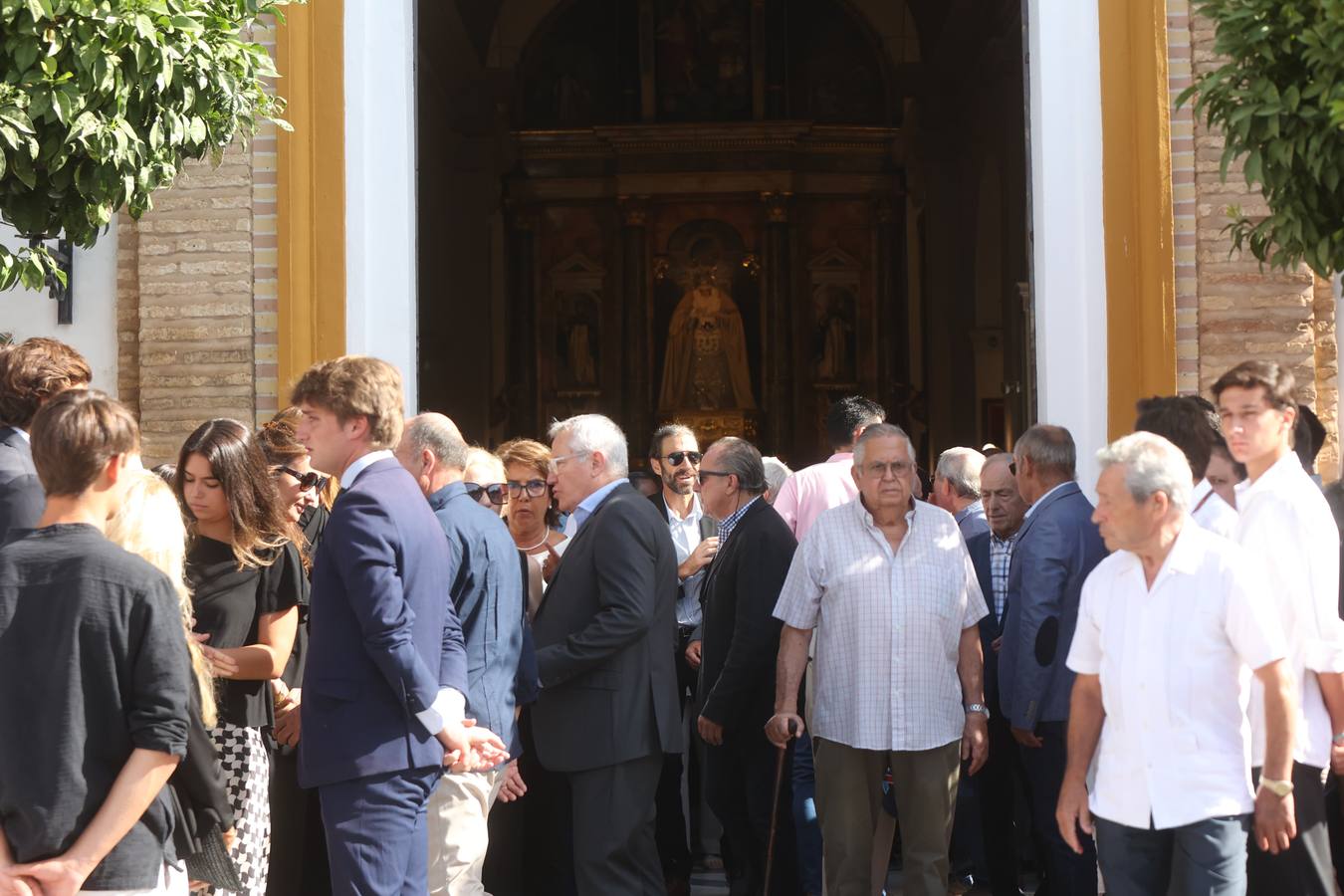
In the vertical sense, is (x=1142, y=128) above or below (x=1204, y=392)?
above

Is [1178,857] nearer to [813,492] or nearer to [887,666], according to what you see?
[887,666]

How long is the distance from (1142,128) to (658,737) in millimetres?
4050

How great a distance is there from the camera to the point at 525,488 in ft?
24.9

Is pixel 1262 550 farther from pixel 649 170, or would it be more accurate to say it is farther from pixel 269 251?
pixel 649 170

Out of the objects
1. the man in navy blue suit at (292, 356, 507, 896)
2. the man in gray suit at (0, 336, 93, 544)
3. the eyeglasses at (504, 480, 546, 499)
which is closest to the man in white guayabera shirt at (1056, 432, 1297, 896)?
the man in navy blue suit at (292, 356, 507, 896)

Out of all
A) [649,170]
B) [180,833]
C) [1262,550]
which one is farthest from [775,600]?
[649,170]

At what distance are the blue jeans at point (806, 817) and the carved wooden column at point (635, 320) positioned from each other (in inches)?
535

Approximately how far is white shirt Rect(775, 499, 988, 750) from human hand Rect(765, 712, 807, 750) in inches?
2.8

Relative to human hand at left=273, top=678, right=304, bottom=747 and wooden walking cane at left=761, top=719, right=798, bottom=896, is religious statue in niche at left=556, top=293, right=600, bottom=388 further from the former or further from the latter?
human hand at left=273, top=678, right=304, bottom=747

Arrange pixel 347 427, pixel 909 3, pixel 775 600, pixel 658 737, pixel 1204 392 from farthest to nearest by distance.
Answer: pixel 909 3, pixel 1204 392, pixel 775 600, pixel 658 737, pixel 347 427

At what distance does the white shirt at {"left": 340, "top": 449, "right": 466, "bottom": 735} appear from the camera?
4656 mm

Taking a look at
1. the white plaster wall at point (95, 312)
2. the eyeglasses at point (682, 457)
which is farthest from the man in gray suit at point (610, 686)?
the white plaster wall at point (95, 312)

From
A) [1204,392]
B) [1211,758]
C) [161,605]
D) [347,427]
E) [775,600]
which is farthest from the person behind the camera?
[1204,392]

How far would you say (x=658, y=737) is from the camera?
616cm
